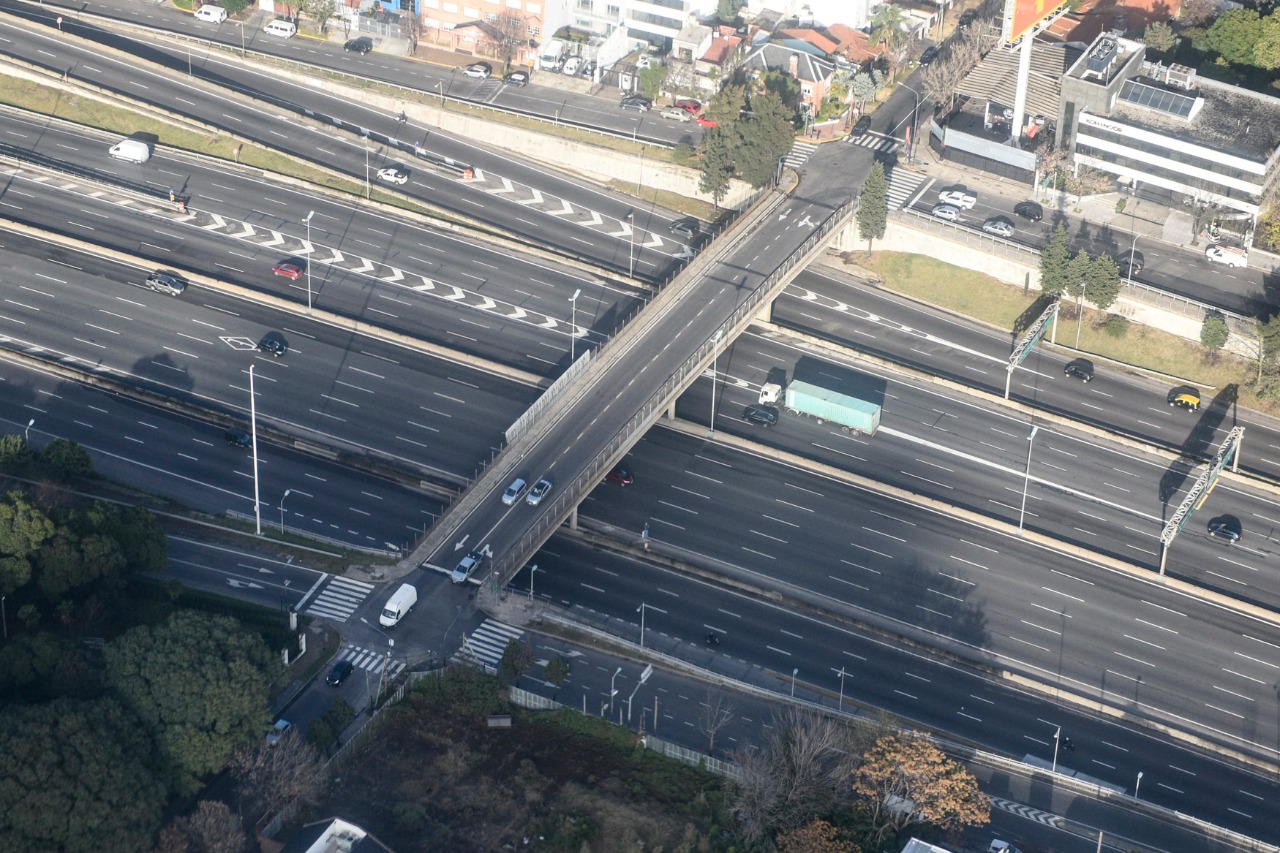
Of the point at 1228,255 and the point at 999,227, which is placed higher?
the point at 1228,255

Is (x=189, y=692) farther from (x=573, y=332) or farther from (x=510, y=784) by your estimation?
(x=573, y=332)

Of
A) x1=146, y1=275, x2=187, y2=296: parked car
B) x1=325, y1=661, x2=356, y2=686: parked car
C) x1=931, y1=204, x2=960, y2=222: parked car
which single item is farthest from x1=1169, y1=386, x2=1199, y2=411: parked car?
x1=146, y1=275, x2=187, y2=296: parked car

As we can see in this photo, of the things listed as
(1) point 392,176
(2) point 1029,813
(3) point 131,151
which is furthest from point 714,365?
(3) point 131,151

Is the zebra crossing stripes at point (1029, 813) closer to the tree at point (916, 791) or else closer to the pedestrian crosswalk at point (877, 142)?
the tree at point (916, 791)

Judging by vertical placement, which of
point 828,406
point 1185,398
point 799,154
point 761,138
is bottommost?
point 828,406

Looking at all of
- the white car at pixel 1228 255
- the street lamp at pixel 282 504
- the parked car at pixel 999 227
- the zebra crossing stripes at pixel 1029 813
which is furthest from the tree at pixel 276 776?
the white car at pixel 1228 255

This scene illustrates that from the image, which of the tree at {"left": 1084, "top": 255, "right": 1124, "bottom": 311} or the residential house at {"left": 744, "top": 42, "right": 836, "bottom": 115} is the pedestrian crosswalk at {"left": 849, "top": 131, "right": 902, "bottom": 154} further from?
the tree at {"left": 1084, "top": 255, "right": 1124, "bottom": 311}

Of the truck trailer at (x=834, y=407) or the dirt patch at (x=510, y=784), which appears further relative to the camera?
the truck trailer at (x=834, y=407)
